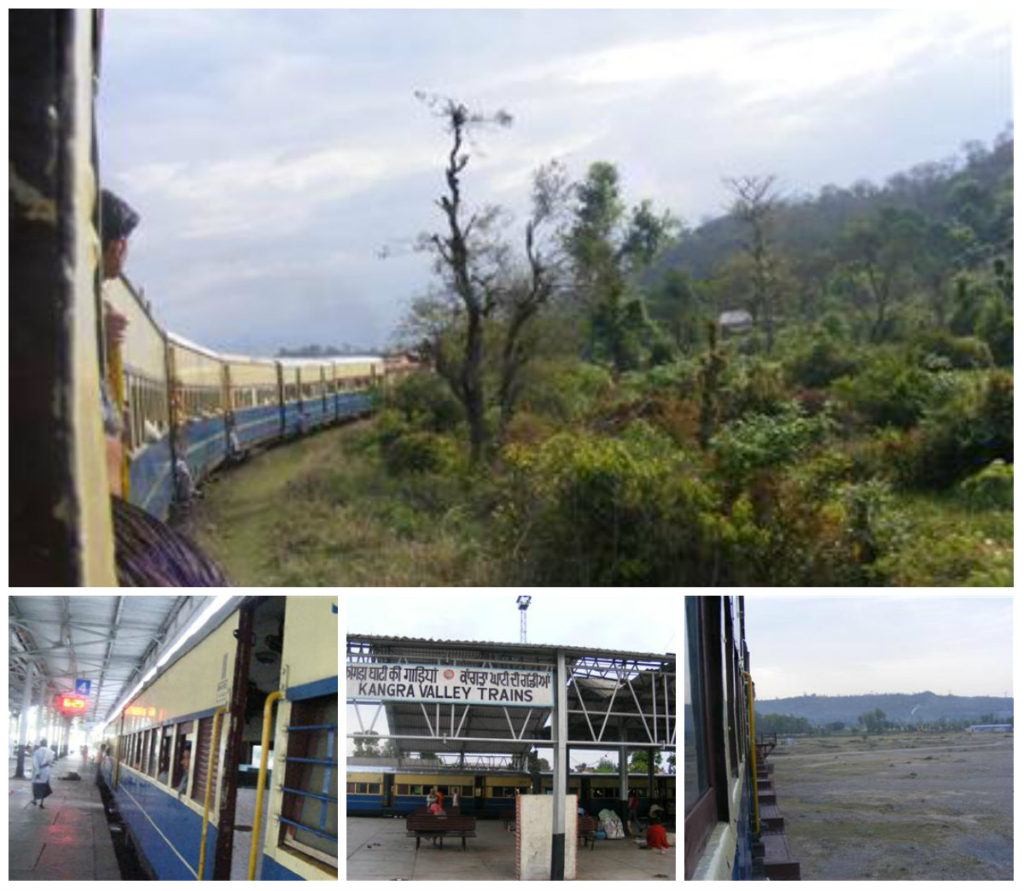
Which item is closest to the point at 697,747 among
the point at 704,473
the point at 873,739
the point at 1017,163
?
the point at 873,739

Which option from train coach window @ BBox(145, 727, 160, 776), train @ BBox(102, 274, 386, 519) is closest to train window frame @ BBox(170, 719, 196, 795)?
train coach window @ BBox(145, 727, 160, 776)

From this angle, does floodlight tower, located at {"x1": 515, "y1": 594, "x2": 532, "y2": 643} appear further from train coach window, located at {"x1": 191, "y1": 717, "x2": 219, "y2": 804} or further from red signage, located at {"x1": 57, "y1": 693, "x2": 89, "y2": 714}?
red signage, located at {"x1": 57, "y1": 693, "x2": 89, "y2": 714}

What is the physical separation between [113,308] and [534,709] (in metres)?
1.97

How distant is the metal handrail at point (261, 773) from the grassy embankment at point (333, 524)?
55 centimetres

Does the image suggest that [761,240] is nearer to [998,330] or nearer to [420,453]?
[998,330]

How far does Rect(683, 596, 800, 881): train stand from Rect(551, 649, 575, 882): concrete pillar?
0.38m

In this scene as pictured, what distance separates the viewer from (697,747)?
3387 millimetres

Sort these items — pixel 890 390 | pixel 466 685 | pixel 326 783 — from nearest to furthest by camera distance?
1. pixel 326 783
2. pixel 466 685
3. pixel 890 390

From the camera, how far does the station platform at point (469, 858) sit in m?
3.22

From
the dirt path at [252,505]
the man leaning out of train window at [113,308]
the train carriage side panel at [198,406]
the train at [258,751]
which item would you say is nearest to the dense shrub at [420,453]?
the dirt path at [252,505]

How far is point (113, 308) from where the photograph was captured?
3.64m

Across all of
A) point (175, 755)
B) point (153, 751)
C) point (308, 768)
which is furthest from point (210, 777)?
point (153, 751)

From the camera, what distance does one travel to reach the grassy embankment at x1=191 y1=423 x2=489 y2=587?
3.77 metres

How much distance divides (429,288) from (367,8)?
1.00 metres
